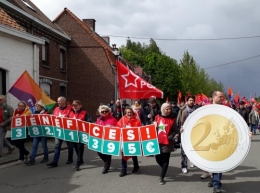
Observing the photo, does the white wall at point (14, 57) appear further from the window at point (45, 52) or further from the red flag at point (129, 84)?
the red flag at point (129, 84)

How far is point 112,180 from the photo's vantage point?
7367 mm

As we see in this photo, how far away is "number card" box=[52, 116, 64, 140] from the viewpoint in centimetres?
900

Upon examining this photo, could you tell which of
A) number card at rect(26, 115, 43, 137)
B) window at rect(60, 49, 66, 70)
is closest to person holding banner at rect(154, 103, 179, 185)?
number card at rect(26, 115, 43, 137)

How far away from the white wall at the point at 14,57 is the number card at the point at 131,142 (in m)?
8.18

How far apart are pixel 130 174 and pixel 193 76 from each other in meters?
48.9

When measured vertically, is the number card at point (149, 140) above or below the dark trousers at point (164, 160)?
above

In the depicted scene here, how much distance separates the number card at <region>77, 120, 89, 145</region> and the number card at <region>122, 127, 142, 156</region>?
1.23 m

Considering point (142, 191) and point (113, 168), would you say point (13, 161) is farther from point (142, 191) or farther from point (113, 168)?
point (142, 191)

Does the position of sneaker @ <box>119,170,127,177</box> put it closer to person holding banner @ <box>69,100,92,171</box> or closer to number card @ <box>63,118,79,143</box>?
person holding banner @ <box>69,100,92,171</box>

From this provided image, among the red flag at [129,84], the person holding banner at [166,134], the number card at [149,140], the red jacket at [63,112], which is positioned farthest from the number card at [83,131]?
the person holding banner at [166,134]

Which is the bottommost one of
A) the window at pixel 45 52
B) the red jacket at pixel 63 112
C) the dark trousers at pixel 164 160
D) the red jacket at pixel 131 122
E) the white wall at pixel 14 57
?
the dark trousers at pixel 164 160

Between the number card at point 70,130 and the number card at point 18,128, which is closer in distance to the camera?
the number card at point 70,130

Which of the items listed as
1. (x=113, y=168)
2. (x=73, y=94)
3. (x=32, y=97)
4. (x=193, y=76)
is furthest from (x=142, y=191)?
(x=193, y=76)

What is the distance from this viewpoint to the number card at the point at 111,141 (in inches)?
306
